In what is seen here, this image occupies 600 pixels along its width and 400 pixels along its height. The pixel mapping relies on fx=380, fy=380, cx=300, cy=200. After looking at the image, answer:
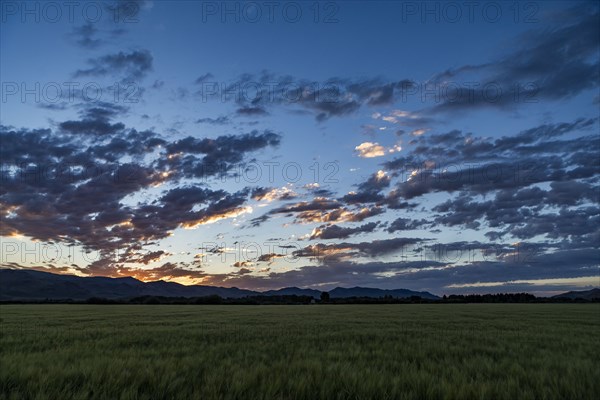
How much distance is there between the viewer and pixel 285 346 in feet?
30.6

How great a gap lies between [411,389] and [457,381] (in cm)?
75

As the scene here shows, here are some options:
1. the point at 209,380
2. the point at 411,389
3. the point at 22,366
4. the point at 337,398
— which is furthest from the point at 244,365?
the point at 22,366

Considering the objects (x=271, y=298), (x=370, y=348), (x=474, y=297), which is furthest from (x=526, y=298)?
(x=370, y=348)

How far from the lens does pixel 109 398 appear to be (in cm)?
427

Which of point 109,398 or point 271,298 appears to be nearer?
point 109,398

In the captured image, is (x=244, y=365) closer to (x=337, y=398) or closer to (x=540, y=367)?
(x=337, y=398)

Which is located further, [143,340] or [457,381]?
[143,340]

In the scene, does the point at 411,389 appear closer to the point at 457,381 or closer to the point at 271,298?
the point at 457,381

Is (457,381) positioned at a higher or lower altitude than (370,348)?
higher

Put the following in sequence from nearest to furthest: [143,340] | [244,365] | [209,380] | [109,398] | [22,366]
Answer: [109,398] < [209,380] < [22,366] < [244,365] < [143,340]

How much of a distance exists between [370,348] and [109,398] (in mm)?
6593

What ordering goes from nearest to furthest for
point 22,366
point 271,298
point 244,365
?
point 22,366 → point 244,365 → point 271,298

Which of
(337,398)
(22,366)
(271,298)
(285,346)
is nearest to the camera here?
(337,398)

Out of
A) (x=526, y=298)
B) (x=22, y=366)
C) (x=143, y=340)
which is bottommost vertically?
(x=526, y=298)
